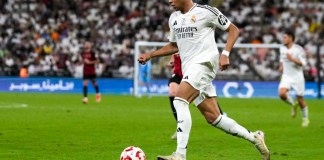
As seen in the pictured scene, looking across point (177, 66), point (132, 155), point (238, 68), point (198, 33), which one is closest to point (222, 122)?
point (198, 33)

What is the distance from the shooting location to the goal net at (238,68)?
38469mm

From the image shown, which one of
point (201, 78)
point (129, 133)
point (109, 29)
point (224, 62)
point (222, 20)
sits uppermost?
point (222, 20)

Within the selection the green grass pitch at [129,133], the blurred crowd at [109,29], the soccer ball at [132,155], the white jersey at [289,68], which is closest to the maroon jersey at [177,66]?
the green grass pitch at [129,133]

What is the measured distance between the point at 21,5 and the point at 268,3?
569 inches

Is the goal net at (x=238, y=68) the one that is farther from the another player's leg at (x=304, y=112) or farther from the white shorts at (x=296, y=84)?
the another player's leg at (x=304, y=112)

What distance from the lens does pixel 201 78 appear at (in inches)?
440

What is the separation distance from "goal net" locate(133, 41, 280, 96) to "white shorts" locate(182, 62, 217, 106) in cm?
2673

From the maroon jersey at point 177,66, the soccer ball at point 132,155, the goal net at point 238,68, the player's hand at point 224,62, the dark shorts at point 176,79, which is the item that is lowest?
the goal net at point 238,68

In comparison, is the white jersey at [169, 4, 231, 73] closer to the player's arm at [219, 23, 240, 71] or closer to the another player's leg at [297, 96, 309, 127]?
the player's arm at [219, 23, 240, 71]

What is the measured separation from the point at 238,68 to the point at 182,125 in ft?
91.2

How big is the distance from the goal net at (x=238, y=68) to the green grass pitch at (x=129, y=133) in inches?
384

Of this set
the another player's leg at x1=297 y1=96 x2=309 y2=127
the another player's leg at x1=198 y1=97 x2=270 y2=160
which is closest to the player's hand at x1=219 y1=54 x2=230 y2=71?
the another player's leg at x1=198 y1=97 x2=270 y2=160

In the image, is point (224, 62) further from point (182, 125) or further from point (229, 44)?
point (182, 125)

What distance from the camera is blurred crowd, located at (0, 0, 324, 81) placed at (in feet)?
136
